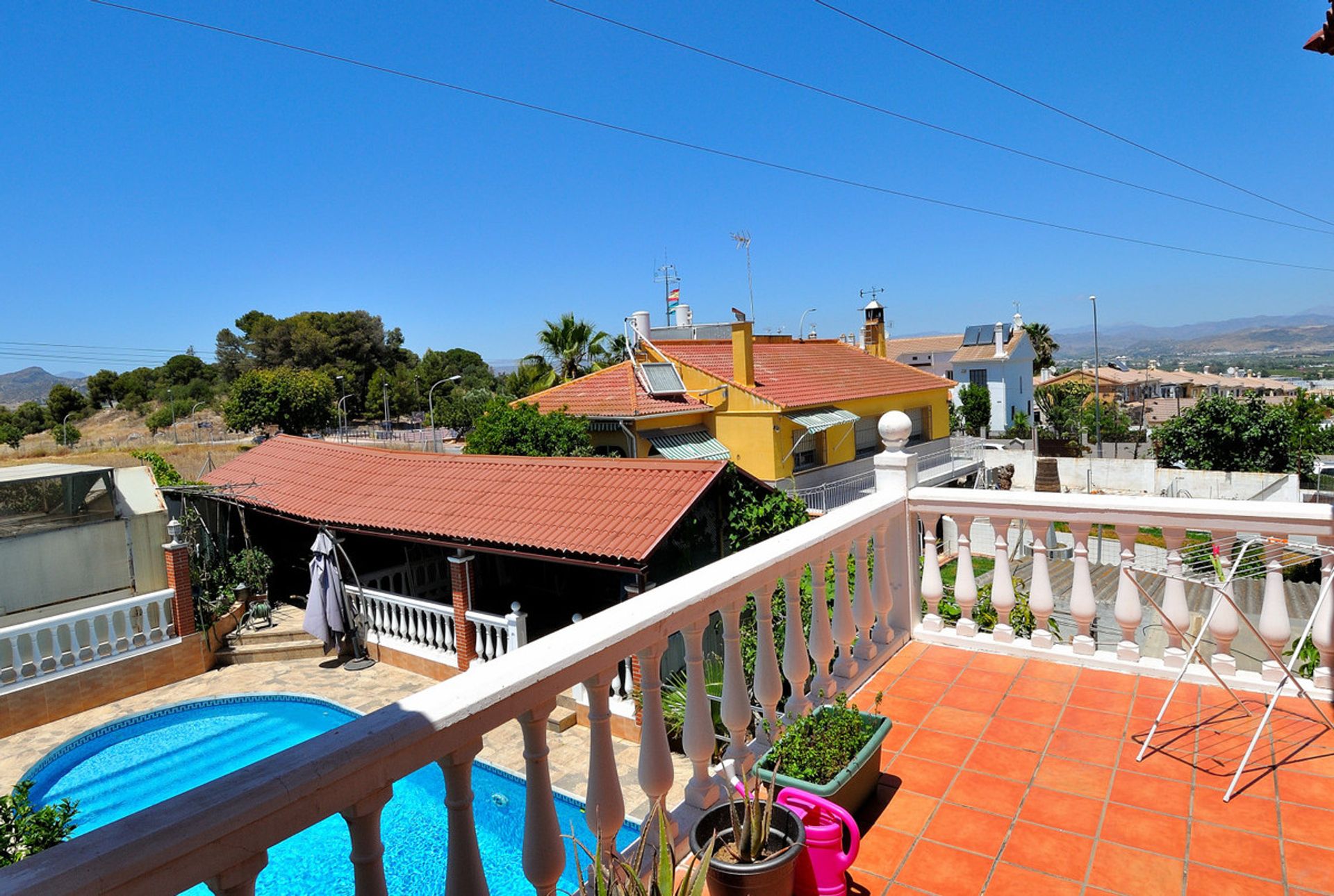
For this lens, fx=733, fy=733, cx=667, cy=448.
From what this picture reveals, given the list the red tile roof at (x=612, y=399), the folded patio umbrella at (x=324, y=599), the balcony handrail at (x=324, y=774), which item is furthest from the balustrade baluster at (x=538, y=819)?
the red tile roof at (x=612, y=399)

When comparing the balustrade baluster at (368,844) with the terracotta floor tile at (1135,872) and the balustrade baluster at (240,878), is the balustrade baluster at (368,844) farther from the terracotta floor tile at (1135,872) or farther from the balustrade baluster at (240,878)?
the terracotta floor tile at (1135,872)

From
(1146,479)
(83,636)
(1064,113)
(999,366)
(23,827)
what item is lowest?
(1146,479)

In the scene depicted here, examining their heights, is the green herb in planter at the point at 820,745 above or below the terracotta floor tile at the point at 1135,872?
above

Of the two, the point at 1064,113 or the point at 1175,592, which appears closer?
the point at 1175,592

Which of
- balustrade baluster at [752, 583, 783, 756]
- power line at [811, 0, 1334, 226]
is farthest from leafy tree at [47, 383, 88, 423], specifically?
balustrade baluster at [752, 583, 783, 756]

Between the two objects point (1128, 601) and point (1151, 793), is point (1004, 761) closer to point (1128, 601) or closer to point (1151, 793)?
point (1151, 793)

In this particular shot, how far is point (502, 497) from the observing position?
42.0 feet

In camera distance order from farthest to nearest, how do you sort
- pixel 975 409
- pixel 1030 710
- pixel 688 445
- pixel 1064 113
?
pixel 975 409, pixel 688 445, pixel 1064 113, pixel 1030 710

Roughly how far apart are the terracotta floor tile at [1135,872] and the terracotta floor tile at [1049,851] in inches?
1.6

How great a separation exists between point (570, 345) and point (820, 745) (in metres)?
33.4

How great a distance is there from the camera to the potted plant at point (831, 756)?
8.60ft

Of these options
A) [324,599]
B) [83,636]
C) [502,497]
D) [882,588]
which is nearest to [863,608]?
[882,588]

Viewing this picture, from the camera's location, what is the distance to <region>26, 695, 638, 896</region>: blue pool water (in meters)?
5.53

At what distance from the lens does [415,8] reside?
9648 millimetres
